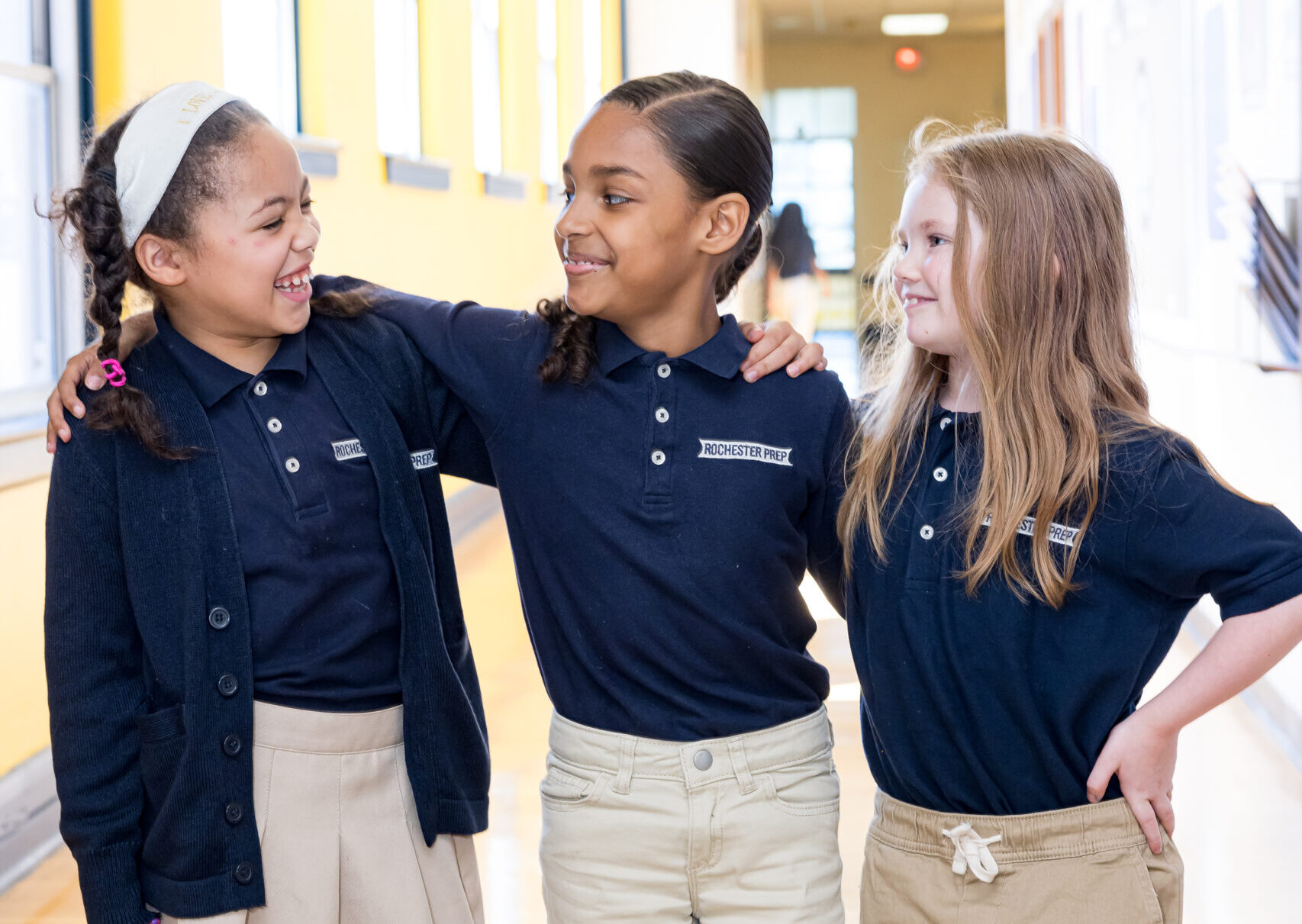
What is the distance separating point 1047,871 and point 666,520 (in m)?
0.48

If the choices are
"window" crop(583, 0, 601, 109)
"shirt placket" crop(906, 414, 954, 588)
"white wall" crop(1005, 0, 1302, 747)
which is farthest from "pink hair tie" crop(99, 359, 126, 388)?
"window" crop(583, 0, 601, 109)

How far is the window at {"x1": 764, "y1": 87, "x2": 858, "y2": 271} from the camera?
603 inches

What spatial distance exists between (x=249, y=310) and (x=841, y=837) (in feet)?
5.56

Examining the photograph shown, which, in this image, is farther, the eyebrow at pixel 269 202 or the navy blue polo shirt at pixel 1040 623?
the eyebrow at pixel 269 202

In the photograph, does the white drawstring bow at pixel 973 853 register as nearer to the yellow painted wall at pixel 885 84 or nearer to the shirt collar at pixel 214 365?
the shirt collar at pixel 214 365

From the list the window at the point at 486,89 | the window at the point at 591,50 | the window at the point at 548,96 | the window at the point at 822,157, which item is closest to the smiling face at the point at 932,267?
the window at the point at 486,89

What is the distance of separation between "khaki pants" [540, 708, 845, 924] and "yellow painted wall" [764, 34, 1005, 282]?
1437 cm

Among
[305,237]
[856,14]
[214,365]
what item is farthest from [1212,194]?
[856,14]

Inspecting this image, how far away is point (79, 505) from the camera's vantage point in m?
1.20

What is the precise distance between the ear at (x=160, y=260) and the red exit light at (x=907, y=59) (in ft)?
48.7

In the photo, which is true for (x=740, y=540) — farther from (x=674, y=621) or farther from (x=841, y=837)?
(x=841, y=837)

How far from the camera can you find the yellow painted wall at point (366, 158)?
102 inches

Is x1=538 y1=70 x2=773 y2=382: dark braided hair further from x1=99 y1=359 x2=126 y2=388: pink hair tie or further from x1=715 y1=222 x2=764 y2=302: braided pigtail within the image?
x1=99 y1=359 x2=126 y2=388: pink hair tie

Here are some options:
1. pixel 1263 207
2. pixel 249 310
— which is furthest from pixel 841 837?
pixel 1263 207
